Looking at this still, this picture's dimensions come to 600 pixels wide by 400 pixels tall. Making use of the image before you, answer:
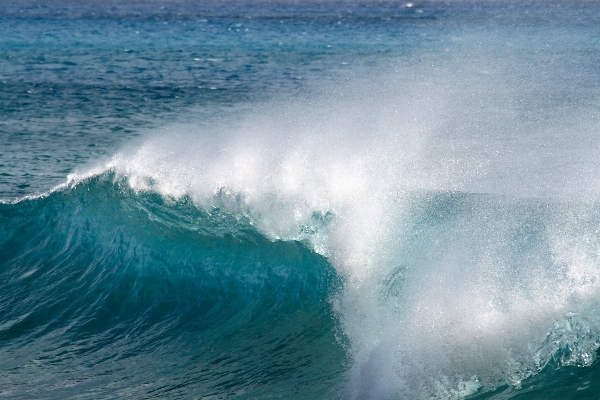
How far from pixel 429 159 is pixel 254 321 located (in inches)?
185

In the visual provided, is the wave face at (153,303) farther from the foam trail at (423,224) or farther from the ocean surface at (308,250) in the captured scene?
the foam trail at (423,224)

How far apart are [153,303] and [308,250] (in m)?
1.82

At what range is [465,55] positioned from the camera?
22031 mm

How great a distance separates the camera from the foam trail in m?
5.83

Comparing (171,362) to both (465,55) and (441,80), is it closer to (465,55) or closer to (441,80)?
(441,80)

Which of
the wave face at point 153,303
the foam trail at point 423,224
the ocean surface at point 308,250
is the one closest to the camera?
the foam trail at point 423,224

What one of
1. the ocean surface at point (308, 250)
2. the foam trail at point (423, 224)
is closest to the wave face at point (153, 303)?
the ocean surface at point (308, 250)

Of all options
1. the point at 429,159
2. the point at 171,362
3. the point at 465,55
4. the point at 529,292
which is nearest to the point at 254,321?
the point at 171,362

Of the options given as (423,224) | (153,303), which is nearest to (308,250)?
(423,224)

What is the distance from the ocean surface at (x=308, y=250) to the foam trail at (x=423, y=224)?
25 millimetres

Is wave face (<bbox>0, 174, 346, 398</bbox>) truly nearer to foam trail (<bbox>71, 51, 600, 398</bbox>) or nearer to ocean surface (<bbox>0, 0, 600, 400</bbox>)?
ocean surface (<bbox>0, 0, 600, 400</bbox>)

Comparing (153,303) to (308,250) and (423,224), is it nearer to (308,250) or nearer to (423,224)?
(308,250)

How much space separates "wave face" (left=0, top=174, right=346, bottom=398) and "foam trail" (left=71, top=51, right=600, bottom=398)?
340 mm

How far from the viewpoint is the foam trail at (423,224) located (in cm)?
583
